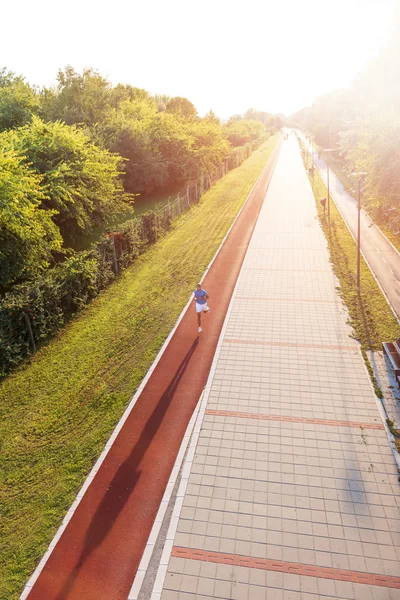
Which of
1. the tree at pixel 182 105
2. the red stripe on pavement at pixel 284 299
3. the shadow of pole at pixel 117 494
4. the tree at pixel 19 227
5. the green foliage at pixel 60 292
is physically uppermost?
the tree at pixel 182 105

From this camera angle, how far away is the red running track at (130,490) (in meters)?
6.21

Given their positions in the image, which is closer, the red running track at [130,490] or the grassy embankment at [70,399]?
the red running track at [130,490]

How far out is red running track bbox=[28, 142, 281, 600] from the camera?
6215 mm

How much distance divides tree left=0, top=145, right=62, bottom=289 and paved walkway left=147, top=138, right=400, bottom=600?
336 inches

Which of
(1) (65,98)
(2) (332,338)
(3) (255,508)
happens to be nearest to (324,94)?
(1) (65,98)

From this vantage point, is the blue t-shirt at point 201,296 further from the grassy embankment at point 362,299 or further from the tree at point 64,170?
the tree at point 64,170

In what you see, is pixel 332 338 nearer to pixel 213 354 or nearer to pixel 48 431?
pixel 213 354

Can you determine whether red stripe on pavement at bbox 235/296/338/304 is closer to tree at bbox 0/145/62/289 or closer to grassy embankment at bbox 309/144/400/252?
tree at bbox 0/145/62/289

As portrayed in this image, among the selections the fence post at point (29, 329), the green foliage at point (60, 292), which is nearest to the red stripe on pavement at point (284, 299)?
the green foliage at point (60, 292)

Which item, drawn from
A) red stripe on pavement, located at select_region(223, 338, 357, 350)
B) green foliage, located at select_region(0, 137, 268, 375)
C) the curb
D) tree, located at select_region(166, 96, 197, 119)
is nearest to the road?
red stripe on pavement, located at select_region(223, 338, 357, 350)

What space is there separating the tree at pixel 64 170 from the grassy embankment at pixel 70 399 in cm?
475

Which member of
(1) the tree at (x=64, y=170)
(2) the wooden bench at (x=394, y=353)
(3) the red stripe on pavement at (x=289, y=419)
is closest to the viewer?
(3) the red stripe on pavement at (x=289, y=419)

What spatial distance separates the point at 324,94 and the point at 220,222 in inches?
3767

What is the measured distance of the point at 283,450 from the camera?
332 inches
